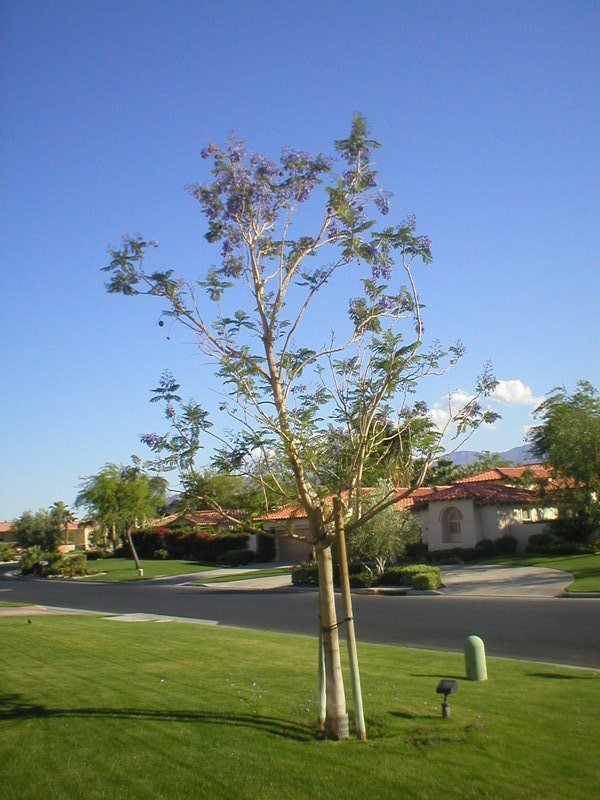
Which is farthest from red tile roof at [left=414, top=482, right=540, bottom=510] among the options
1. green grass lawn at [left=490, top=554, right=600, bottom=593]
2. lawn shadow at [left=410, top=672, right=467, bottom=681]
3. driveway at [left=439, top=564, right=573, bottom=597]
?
lawn shadow at [left=410, top=672, right=467, bottom=681]

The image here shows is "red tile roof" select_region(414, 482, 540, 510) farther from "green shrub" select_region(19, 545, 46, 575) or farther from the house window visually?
"green shrub" select_region(19, 545, 46, 575)

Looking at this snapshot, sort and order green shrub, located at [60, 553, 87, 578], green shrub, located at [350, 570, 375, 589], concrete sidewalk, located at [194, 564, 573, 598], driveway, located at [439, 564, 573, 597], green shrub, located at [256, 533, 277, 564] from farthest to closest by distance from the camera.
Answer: green shrub, located at [256, 533, 277, 564]
green shrub, located at [60, 553, 87, 578]
green shrub, located at [350, 570, 375, 589]
concrete sidewalk, located at [194, 564, 573, 598]
driveway, located at [439, 564, 573, 597]

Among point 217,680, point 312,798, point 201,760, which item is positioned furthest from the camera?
point 217,680

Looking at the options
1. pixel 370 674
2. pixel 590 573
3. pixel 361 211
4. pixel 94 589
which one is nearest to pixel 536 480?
pixel 590 573

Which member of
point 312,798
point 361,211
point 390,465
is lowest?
point 312,798

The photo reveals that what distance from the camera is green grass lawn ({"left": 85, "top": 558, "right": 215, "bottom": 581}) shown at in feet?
154

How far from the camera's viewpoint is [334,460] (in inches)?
335

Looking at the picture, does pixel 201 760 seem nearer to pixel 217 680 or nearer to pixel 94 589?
pixel 217 680

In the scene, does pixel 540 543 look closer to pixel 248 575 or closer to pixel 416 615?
pixel 248 575

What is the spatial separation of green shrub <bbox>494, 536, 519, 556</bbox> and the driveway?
5.42m

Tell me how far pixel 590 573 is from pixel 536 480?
9.78m

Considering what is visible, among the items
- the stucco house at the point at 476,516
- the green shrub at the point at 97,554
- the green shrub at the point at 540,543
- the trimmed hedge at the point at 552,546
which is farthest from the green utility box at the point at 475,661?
the green shrub at the point at 97,554

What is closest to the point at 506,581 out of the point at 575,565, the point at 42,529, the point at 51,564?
the point at 575,565

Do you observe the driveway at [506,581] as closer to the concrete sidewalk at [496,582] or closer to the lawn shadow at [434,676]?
the concrete sidewalk at [496,582]
